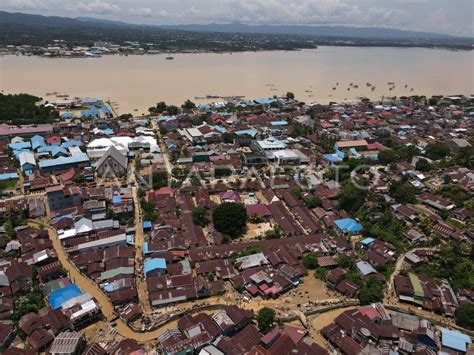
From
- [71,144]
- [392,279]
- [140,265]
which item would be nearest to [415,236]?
[392,279]

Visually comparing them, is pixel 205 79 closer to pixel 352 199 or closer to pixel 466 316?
pixel 352 199

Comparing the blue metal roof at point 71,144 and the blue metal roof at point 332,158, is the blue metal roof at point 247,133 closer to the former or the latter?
the blue metal roof at point 332,158

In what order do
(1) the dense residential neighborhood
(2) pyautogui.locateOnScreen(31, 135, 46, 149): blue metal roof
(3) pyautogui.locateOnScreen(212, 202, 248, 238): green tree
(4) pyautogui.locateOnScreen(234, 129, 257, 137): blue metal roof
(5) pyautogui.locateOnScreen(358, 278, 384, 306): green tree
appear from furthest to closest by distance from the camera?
(4) pyautogui.locateOnScreen(234, 129, 257, 137): blue metal roof
(2) pyautogui.locateOnScreen(31, 135, 46, 149): blue metal roof
(3) pyautogui.locateOnScreen(212, 202, 248, 238): green tree
(5) pyautogui.locateOnScreen(358, 278, 384, 306): green tree
(1) the dense residential neighborhood

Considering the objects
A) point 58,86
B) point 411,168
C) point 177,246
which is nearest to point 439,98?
point 411,168

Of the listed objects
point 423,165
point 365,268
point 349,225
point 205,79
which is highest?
point 423,165

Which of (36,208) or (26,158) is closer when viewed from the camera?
(36,208)

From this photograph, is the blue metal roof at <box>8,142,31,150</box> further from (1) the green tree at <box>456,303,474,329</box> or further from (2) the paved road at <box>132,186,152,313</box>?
(1) the green tree at <box>456,303,474,329</box>

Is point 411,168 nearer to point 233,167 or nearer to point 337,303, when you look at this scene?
point 233,167

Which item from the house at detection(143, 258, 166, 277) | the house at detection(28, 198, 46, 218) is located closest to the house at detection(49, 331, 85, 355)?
the house at detection(143, 258, 166, 277)

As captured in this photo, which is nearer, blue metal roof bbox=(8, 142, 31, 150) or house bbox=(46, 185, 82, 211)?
house bbox=(46, 185, 82, 211)
